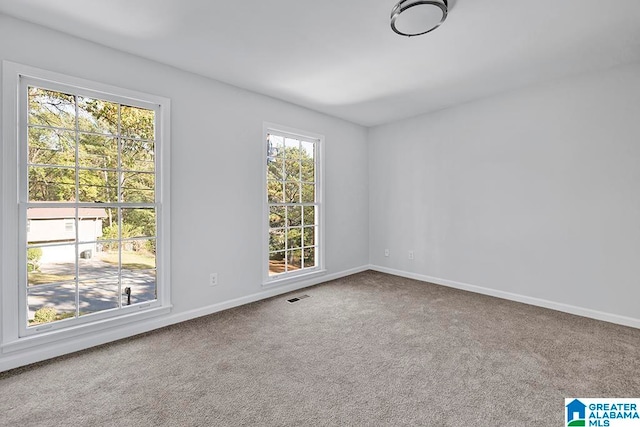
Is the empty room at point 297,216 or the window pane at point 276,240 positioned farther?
the window pane at point 276,240

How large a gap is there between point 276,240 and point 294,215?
0.47m

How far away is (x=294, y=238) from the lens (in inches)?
Result: 165

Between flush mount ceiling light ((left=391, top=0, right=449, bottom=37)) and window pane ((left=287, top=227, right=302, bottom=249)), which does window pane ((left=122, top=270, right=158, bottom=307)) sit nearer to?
window pane ((left=287, top=227, right=302, bottom=249))

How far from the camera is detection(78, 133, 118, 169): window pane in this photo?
2494 millimetres

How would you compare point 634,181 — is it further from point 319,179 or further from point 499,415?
point 319,179

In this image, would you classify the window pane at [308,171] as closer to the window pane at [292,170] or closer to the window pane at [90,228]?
the window pane at [292,170]

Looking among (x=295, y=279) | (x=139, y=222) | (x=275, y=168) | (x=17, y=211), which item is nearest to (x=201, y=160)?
(x=139, y=222)

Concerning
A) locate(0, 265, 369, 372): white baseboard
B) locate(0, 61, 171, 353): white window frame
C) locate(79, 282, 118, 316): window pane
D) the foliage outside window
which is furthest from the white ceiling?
locate(0, 265, 369, 372): white baseboard

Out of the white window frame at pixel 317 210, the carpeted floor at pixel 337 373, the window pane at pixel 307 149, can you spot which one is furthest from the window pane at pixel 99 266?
the window pane at pixel 307 149

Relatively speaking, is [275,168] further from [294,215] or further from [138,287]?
[138,287]

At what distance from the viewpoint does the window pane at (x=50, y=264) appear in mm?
2287

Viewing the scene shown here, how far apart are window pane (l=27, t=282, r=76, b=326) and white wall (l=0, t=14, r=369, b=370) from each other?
239 millimetres

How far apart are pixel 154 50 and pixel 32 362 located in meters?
2.79

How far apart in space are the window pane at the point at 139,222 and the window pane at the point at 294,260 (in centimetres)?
180
